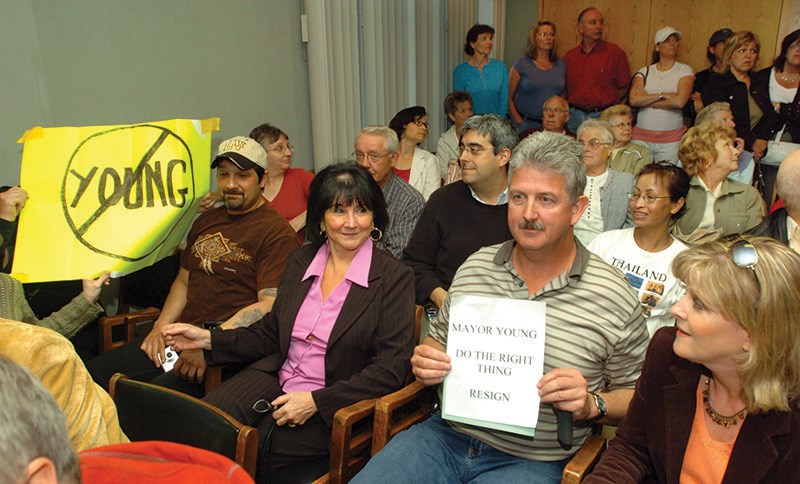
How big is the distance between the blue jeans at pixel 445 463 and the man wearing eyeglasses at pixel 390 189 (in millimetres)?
1337

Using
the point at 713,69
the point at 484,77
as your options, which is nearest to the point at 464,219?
the point at 484,77

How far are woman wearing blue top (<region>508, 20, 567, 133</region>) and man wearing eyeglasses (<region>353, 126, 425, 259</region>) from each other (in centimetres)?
295

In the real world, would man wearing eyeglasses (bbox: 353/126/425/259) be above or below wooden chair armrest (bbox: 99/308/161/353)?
above

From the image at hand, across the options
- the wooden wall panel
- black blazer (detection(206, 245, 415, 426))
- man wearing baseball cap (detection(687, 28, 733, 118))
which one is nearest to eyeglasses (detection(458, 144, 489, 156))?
black blazer (detection(206, 245, 415, 426))

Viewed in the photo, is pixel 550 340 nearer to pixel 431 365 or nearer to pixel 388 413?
pixel 431 365

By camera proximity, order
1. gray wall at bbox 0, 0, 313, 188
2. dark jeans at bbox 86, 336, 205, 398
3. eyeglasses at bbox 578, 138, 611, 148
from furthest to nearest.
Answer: eyeglasses at bbox 578, 138, 611, 148, gray wall at bbox 0, 0, 313, 188, dark jeans at bbox 86, 336, 205, 398

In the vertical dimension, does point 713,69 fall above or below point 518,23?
below

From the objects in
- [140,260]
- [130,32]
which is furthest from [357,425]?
[130,32]

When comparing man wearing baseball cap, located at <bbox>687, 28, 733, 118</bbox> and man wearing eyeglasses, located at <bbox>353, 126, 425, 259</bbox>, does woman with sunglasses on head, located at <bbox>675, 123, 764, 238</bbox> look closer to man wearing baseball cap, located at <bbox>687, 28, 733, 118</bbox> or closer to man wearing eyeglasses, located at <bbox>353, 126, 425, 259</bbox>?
man wearing eyeglasses, located at <bbox>353, 126, 425, 259</bbox>

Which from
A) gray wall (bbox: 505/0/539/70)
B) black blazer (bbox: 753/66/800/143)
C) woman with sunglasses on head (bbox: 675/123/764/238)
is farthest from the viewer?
gray wall (bbox: 505/0/539/70)

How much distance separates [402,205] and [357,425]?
1.40 metres

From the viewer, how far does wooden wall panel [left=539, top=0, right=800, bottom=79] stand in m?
5.90

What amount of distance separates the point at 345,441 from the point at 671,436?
3.02 ft

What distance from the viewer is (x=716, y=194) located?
132 inches
